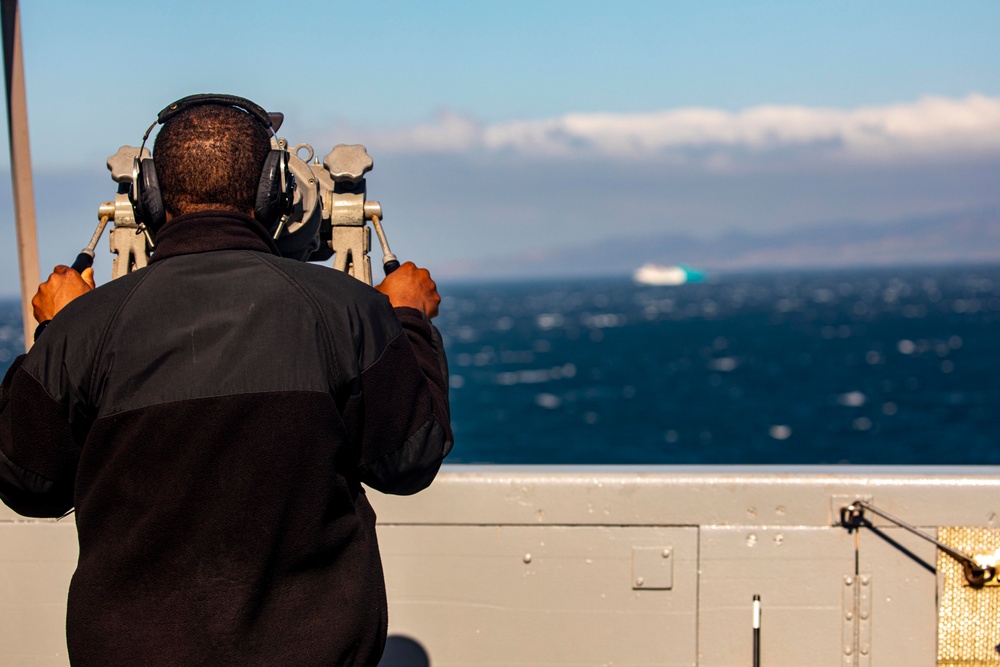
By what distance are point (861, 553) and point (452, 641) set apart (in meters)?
1.25

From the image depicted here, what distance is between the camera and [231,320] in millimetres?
2037

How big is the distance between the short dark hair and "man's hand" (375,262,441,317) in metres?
0.44

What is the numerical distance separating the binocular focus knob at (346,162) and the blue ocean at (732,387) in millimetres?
30574

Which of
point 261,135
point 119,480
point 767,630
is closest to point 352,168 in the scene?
point 261,135

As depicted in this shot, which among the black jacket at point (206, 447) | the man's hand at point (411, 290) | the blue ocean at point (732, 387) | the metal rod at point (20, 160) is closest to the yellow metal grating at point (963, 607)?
the man's hand at point (411, 290)

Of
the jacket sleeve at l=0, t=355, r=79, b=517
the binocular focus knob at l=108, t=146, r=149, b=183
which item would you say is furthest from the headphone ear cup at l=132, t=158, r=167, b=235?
the binocular focus knob at l=108, t=146, r=149, b=183

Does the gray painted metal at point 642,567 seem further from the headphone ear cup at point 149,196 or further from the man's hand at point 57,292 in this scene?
the headphone ear cup at point 149,196

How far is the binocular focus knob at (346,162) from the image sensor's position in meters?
2.98

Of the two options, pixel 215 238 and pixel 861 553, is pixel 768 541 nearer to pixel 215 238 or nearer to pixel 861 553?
pixel 861 553

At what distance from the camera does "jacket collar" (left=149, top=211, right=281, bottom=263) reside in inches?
83.4

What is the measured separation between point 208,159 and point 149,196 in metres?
0.13

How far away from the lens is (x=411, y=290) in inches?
99.6

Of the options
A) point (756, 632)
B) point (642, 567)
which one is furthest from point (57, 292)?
point (756, 632)

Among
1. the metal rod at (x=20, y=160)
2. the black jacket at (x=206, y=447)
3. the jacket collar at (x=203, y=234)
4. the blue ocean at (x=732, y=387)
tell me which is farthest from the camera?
the blue ocean at (x=732, y=387)
